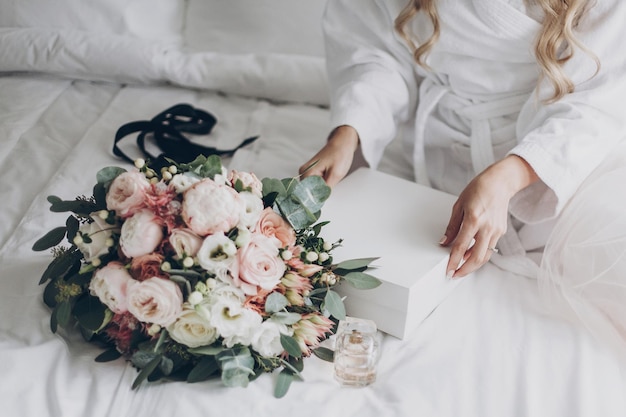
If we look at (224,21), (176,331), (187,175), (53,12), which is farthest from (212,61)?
(176,331)

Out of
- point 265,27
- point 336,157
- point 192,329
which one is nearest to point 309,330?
point 192,329

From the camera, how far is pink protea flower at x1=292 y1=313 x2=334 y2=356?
80 cm

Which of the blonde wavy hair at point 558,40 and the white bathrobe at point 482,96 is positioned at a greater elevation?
the blonde wavy hair at point 558,40

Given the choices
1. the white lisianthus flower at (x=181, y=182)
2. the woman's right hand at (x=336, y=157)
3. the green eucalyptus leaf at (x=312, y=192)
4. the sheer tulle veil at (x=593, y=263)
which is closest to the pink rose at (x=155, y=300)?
the white lisianthus flower at (x=181, y=182)

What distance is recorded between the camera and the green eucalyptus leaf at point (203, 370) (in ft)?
2.51

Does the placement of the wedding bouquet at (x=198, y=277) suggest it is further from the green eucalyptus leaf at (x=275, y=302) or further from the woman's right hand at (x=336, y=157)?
the woman's right hand at (x=336, y=157)

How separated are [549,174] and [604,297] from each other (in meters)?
0.19

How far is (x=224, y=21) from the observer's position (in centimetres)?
164

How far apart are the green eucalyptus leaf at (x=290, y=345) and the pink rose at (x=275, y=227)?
107mm

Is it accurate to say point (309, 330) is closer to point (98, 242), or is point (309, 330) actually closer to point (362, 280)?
point (362, 280)

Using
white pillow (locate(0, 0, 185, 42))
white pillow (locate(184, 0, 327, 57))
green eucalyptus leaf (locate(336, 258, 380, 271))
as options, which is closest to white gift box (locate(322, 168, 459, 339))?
green eucalyptus leaf (locate(336, 258, 380, 271))

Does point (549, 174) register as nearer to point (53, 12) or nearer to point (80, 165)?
point (80, 165)

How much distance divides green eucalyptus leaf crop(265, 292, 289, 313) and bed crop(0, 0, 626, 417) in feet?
0.29

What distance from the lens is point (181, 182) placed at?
2.51 feet
